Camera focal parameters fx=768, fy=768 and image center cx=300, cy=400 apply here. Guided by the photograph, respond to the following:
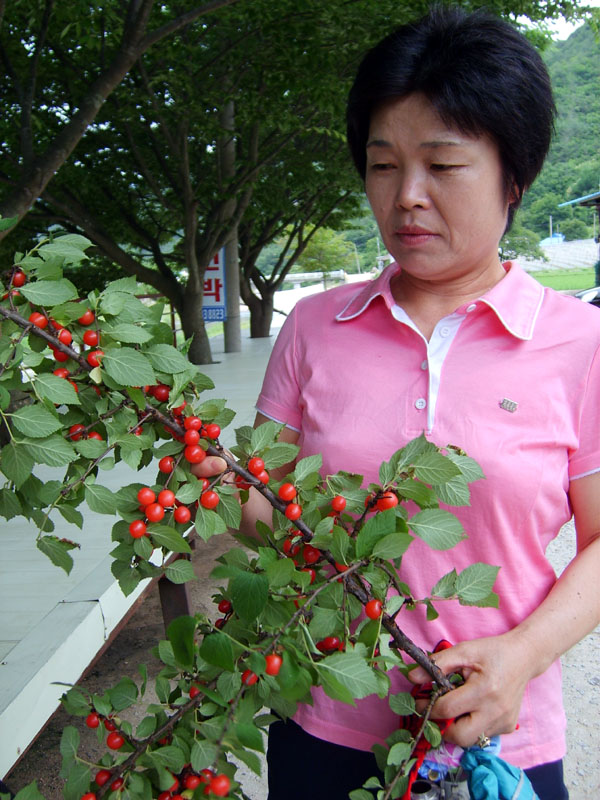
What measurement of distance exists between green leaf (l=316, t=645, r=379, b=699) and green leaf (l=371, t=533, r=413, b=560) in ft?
0.48

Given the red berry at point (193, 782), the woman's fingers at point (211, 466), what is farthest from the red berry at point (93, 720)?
the woman's fingers at point (211, 466)

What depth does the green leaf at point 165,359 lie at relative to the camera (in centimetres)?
115

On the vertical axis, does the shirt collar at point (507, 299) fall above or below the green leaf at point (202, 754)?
above

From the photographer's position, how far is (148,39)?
20.6 ft

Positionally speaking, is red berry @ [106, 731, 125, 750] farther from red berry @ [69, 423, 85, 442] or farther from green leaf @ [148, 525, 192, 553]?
red berry @ [69, 423, 85, 442]

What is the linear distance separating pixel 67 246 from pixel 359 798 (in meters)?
0.96

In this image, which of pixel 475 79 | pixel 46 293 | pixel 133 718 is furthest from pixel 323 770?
pixel 133 718

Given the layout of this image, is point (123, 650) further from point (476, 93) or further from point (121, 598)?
point (476, 93)

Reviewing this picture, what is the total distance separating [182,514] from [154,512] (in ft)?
0.18

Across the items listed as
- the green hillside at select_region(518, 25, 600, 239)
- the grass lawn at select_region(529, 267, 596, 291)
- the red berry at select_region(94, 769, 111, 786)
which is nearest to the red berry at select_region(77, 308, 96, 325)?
the red berry at select_region(94, 769, 111, 786)

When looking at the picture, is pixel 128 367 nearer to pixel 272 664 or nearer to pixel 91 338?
pixel 91 338

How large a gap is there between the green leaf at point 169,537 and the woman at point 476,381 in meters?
0.42

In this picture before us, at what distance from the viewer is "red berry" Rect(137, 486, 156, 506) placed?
1144mm

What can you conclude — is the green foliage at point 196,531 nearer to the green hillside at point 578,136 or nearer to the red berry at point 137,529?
the red berry at point 137,529
